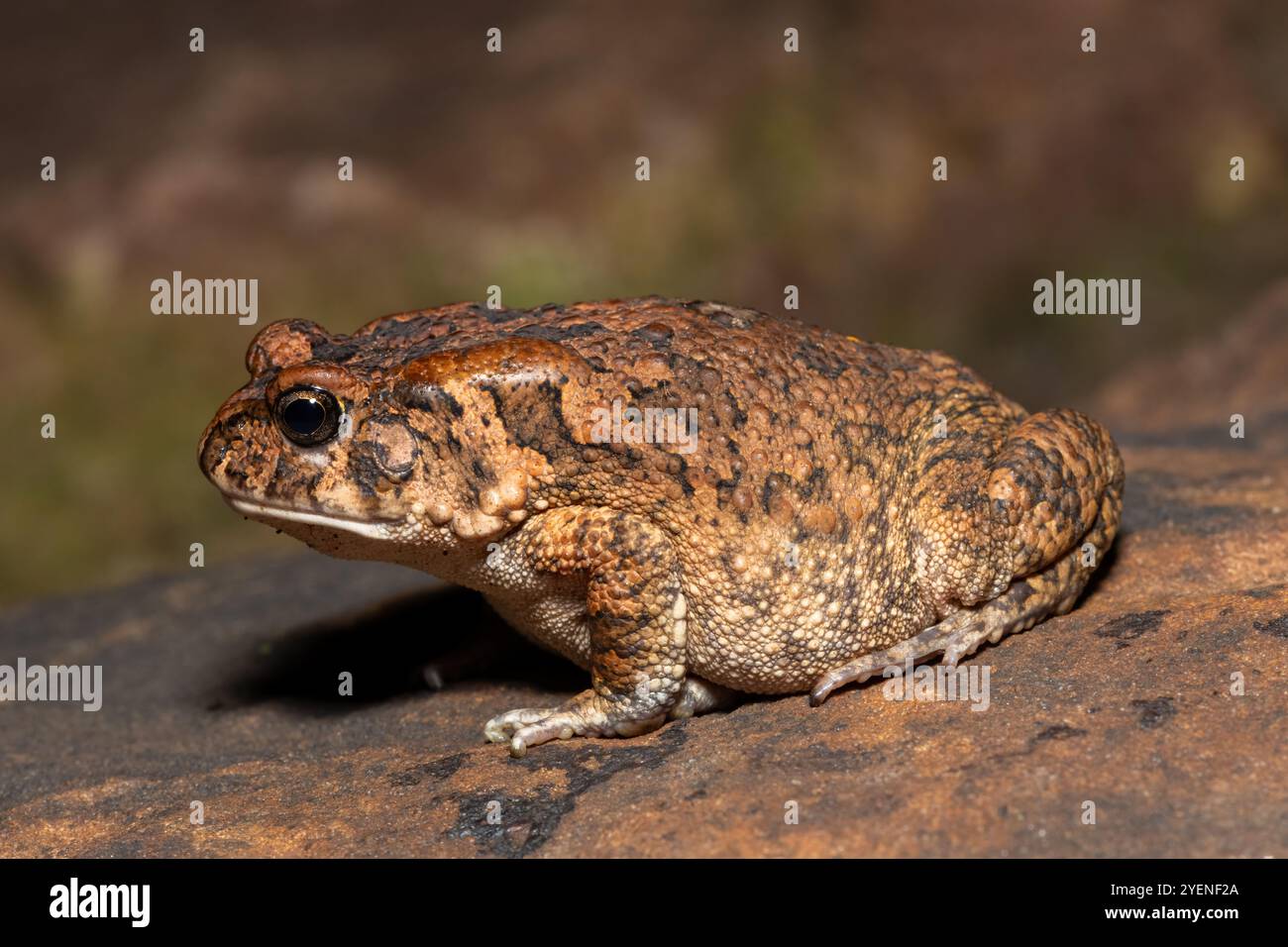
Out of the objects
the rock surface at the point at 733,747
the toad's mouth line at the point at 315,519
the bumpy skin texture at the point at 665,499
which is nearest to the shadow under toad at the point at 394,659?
the rock surface at the point at 733,747

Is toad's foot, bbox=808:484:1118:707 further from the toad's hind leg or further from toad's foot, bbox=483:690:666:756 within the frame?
toad's foot, bbox=483:690:666:756

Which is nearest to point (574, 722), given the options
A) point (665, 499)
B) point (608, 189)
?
point (665, 499)

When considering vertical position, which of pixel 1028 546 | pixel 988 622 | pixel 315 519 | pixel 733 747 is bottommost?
pixel 733 747

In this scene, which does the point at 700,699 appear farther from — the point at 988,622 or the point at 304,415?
the point at 304,415

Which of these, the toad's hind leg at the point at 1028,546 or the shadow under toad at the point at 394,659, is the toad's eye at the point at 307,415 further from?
the toad's hind leg at the point at 1028,546

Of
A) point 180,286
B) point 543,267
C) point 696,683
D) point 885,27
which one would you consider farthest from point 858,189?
point 696,683

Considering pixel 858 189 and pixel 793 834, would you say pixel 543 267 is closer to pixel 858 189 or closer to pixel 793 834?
pixel 858 189
